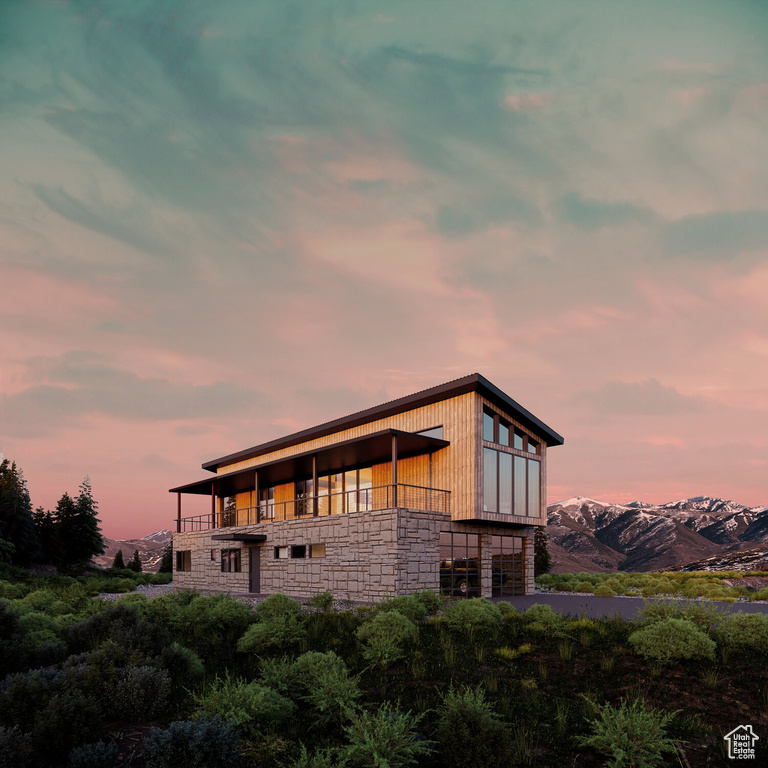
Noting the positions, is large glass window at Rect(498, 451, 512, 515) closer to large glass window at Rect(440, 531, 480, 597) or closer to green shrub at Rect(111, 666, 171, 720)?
large glass window at Rect(440, 531, 480, 597)

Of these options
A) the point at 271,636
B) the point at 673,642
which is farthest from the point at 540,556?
the point at 271,636

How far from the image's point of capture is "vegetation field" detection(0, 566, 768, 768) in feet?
18.6

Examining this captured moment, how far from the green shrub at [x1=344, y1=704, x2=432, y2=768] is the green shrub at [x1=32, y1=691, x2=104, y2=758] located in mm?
2668

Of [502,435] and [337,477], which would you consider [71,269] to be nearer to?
[337,477]

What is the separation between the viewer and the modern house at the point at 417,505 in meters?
20.5

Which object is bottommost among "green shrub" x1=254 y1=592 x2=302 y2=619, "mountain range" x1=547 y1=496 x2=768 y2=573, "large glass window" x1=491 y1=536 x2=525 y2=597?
"mountain range" x1=547 y1=496 x2=768 y2=573

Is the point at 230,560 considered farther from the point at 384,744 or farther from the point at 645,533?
the point at 645,533

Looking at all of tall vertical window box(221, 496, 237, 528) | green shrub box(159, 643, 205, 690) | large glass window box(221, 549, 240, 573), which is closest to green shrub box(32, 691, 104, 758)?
green shrub box(159, 643, 205, 690)

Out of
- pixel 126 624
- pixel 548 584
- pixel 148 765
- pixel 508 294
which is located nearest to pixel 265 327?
pixel 508 294

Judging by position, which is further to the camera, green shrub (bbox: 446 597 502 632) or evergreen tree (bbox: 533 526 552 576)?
evergreen tree (bbox: 533 526 552 576)

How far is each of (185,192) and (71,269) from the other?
493cm

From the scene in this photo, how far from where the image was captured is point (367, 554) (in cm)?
2056

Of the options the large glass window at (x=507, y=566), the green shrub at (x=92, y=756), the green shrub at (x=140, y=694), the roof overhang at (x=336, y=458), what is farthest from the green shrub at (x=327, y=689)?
the large glass window at (x=507, y=566)

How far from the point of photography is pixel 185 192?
61.3 ft
